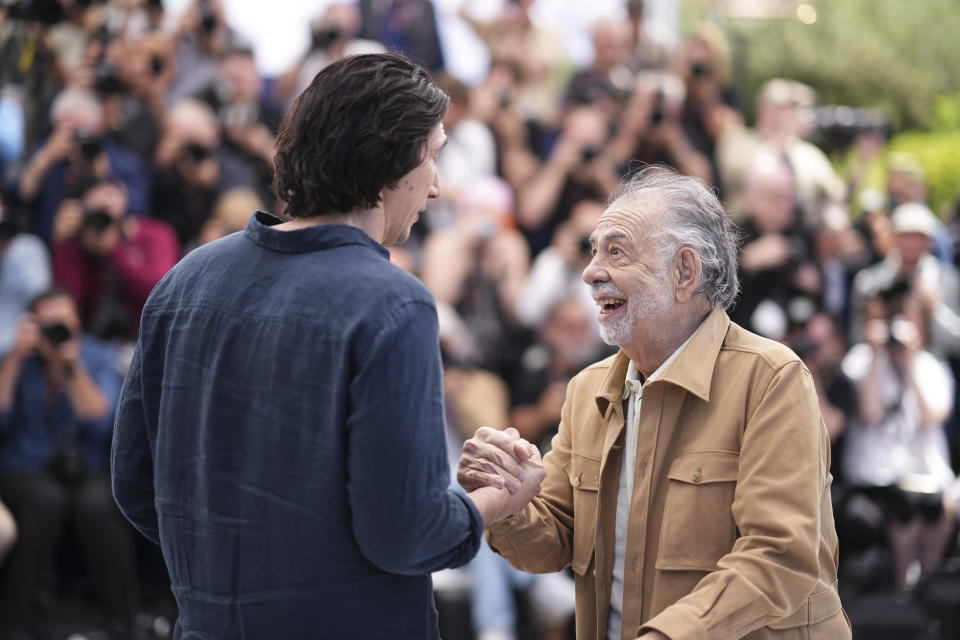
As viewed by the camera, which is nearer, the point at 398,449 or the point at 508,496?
the point at 398,449

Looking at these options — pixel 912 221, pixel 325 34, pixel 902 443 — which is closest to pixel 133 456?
pixel 902 443

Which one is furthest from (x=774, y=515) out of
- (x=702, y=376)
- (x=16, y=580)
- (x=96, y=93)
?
(x=96, y=93)

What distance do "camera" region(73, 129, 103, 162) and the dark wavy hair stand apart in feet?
12.5

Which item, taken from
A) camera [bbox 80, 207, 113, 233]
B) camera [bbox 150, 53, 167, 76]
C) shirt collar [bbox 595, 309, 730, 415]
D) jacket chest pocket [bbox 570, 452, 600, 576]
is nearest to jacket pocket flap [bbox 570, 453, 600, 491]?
jacket chest pocket [bbox 570, 452, 600, 576]

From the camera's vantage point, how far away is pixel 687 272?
245cm

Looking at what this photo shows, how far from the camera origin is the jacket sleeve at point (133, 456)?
2113mm

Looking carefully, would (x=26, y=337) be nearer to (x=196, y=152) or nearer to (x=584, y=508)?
(x=196, y=152)

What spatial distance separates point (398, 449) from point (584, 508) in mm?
821

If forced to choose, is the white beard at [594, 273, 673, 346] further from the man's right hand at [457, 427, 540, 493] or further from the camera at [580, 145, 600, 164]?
the camera at [580, 145, 600, 164]

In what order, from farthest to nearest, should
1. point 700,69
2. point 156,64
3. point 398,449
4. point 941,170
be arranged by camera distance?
point 941,170 < point 700,69 < point 156,64 < point 398,449

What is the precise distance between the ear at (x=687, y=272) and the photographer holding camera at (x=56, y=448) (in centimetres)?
338

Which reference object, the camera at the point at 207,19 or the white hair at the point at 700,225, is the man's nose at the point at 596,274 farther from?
the camera at the point at 207,19

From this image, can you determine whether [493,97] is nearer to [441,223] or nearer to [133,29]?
[441,223]

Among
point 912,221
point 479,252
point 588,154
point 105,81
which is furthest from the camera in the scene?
point 912,221
